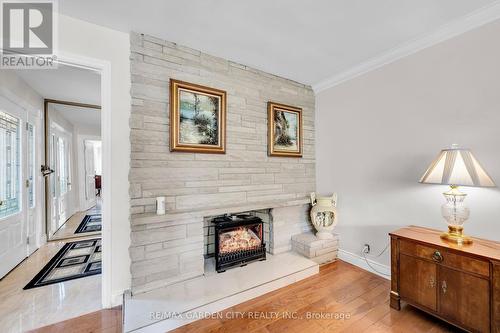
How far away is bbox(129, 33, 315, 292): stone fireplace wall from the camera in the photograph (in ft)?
6.53

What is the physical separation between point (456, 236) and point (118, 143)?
301 cm

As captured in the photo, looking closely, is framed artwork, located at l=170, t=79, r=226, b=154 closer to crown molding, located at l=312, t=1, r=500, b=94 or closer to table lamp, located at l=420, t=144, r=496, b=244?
crown molding, located at l=312, t=1, r=500, b=94

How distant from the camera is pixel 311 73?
9.60 ft

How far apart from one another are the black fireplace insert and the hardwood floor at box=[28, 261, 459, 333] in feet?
1.60

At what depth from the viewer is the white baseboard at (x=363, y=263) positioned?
2.43 meters

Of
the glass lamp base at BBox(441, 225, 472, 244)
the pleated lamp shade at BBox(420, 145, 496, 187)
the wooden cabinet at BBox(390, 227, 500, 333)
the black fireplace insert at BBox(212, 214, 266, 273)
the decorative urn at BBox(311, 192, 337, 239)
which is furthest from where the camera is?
the decorative urn at BBox(311, 192, 337, 239)

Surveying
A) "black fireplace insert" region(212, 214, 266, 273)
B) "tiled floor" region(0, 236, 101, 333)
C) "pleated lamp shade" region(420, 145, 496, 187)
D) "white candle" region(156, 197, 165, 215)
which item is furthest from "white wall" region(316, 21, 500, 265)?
"tiled floor" region(0, 236, 101, 333)

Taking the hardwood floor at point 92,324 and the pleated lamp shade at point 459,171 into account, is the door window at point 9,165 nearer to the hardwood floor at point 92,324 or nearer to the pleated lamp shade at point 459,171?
the hardwood floor at point 92,324

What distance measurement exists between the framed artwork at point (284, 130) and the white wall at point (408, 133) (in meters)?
0.41

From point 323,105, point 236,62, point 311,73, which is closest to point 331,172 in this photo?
point 323,105

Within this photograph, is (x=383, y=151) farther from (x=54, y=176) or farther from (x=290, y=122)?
(x=54, y=176)

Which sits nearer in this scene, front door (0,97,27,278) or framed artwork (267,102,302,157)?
front door (0,97,27,278)

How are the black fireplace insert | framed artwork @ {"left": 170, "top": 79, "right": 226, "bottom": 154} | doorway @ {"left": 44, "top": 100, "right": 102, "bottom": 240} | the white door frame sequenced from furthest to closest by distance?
doorway @ {"left": 44, "top": 100, "right": 102, "bottom": 240} → the black fireplace insert → framed artwork @ {"left": 170, "top": 79, "right": 226, "bottom": 154} → the white door frame

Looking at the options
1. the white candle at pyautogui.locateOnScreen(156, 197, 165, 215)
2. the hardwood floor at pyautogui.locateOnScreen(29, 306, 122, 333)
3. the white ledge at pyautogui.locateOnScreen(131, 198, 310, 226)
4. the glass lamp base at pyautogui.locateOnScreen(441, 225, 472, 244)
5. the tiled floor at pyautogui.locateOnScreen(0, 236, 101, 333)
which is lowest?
the hardwood floor at pyautogui.locateOnScreen(29, 306, 122, 333)
